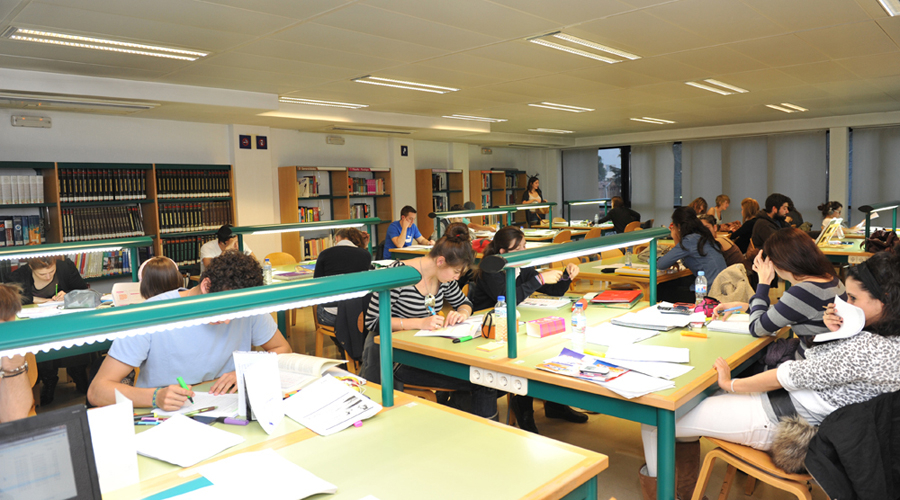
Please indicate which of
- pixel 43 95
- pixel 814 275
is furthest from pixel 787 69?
pixel 43 95

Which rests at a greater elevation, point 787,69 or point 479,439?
point 787,69

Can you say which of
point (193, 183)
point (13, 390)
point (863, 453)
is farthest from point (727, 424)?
point (193, 183)

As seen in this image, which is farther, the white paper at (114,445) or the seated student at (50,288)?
the seated student at (50,288)

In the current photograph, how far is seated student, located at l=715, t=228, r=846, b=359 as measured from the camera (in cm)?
225

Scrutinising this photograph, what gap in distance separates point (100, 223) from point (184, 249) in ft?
3.22

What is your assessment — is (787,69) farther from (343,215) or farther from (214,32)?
(343,215)

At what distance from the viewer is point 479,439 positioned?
1494mm

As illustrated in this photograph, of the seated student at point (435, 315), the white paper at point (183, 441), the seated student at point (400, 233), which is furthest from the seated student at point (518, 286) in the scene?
the seated student at point (400, 233)

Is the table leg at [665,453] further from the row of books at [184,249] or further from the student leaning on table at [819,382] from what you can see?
the row of books at [184,249]

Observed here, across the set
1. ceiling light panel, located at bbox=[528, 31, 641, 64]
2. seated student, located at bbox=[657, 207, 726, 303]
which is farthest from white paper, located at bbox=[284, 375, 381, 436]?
seated student, located at bbox=[657, 207, 726, 303]

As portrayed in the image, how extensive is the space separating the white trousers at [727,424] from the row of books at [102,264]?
5.52 metres

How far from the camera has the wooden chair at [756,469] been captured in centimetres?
178

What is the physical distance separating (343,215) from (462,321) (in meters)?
6.41

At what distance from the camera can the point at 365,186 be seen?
9.27 metres
